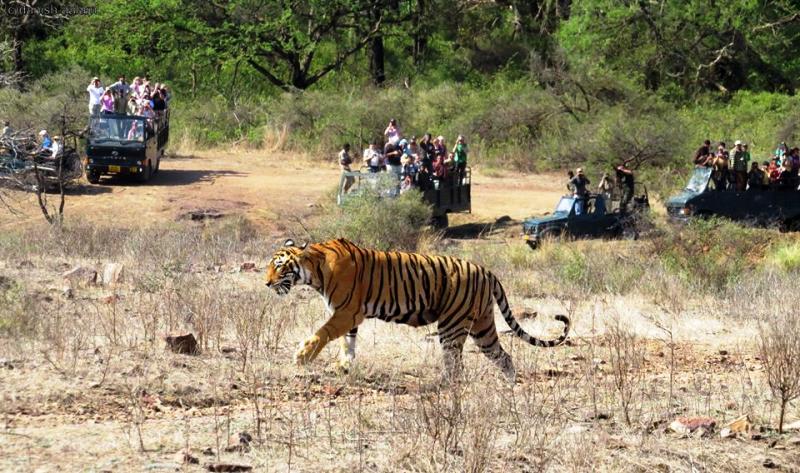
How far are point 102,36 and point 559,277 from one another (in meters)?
29.4

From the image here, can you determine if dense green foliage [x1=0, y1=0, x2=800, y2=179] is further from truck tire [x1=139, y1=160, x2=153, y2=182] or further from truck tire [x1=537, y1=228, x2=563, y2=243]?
truck tire [x1=537, y1=228, x2=563, y2=243]

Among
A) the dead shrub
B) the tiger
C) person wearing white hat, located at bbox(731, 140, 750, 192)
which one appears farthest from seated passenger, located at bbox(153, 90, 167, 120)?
the dead shrub

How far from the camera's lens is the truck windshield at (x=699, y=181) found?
1041 inches

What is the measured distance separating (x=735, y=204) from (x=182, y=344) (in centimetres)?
1772

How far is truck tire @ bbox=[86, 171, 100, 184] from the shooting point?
98.9 feet

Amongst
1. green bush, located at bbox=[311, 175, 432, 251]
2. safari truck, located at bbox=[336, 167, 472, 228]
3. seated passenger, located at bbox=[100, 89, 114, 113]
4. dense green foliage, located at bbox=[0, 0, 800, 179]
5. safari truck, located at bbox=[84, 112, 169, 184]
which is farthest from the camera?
dense green foliage, located at bbox=[0, 0, 800, 179]

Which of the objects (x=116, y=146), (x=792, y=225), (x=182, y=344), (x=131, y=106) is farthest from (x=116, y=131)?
(x=182, y=344)

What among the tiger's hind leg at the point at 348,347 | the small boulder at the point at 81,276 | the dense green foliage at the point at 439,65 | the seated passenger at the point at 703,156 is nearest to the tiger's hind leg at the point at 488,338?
the tiger's hind leg at the point at 348,347

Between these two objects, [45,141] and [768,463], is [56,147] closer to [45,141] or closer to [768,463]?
[45,141]

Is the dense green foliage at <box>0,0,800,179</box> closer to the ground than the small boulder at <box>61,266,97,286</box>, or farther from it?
farther from it

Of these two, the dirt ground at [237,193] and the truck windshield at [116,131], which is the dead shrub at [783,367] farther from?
the truck windshield at [116,131]

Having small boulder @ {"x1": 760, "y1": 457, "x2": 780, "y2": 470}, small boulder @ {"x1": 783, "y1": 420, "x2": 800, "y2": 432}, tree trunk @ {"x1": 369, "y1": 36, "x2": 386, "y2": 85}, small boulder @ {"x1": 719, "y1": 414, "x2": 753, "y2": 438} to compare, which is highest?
tree trunk @ {"x1": 369, "y1": 36, "x2": 386, "y2": 85}

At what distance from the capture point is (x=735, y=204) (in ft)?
86.8

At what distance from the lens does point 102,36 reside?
44.1m
